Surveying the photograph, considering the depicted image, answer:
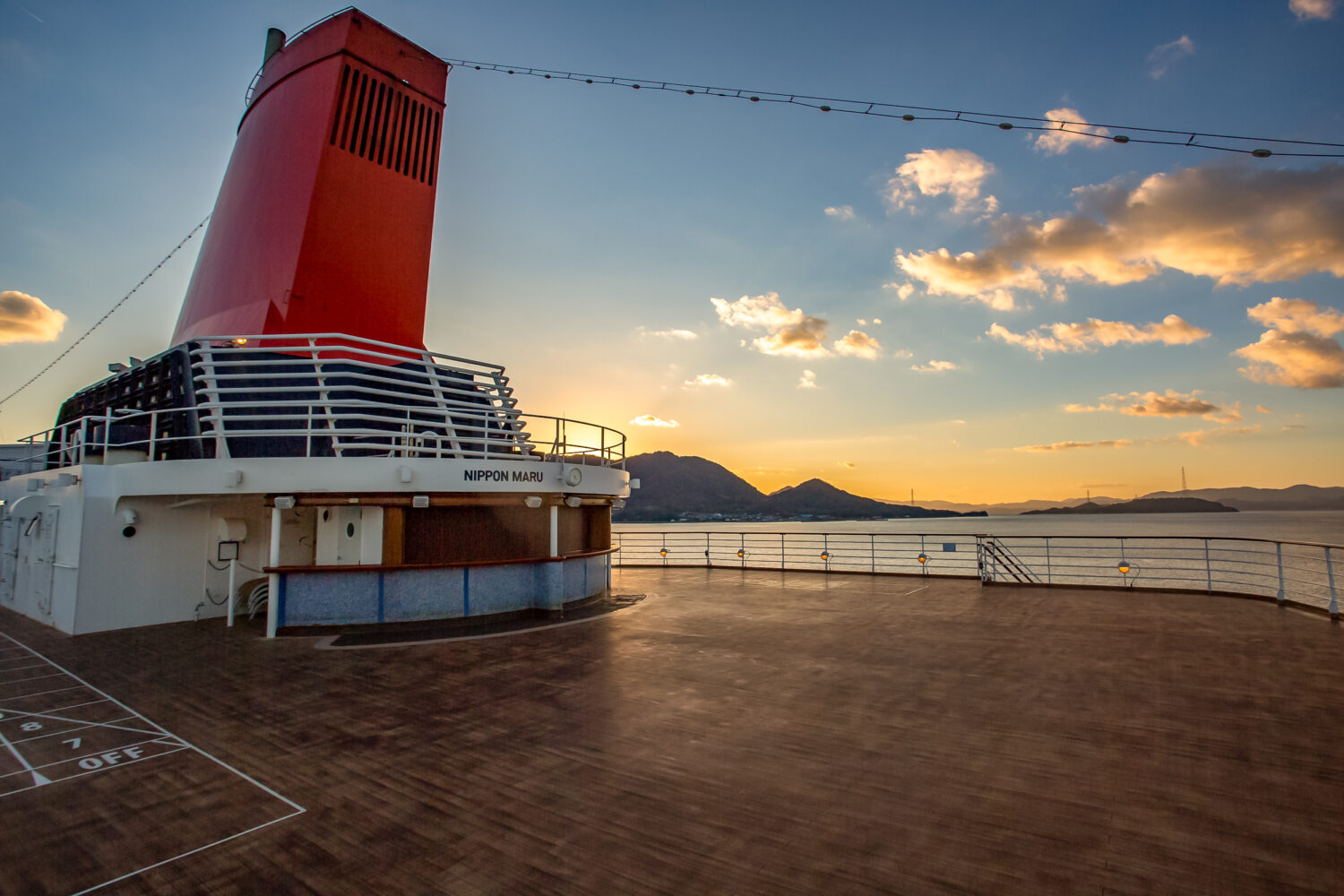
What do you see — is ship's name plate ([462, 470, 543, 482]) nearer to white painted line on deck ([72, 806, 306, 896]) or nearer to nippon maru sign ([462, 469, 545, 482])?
nippon maru sign ([462, 469, 545, 482])

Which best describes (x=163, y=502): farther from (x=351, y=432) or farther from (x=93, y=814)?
(x=93, y=814)

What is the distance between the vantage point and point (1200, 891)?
2.98 metres

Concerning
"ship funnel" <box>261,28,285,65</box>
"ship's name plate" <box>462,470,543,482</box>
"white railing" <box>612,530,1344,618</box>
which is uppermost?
"ship funnel" <box>261,28,285,65</box>

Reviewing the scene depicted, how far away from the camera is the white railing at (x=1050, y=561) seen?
1267 centimetres

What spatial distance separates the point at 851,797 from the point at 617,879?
167cm

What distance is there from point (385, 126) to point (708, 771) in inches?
643

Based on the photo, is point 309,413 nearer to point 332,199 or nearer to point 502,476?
point 502,476

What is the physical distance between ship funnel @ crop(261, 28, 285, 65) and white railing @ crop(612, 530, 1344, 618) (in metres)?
16.2

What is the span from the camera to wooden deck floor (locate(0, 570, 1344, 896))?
127 inches

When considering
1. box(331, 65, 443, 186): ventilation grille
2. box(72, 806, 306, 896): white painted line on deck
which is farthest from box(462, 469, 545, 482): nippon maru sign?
box(331, 65, 443, 186): ventilation grille

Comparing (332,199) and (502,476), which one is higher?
(332,199)

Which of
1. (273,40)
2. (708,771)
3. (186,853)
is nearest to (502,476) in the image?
(708,771)

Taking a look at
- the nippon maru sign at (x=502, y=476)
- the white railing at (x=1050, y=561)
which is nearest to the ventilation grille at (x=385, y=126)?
the nippon maru sign at (x=502, y=476)

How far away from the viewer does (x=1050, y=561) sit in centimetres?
6112
